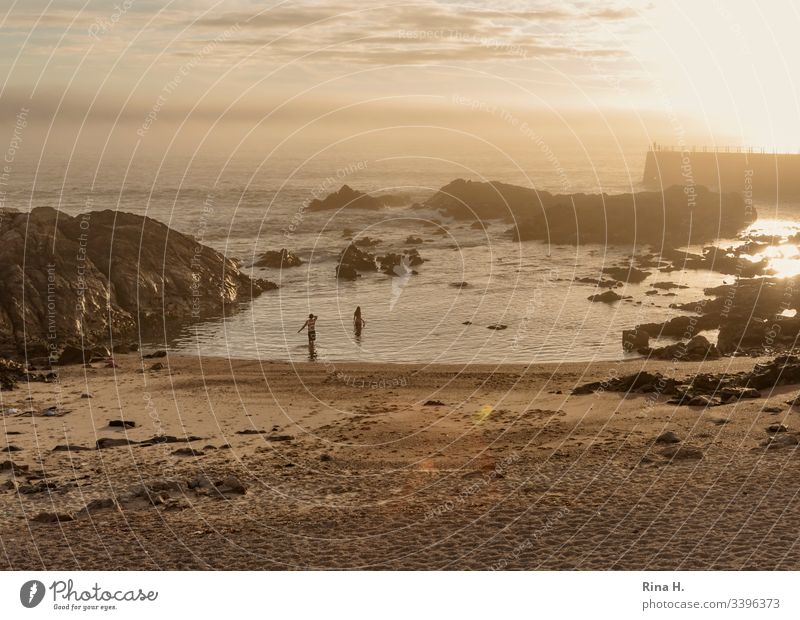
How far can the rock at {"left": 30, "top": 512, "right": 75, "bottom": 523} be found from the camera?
2159cm

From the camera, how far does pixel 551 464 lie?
84.2 feet

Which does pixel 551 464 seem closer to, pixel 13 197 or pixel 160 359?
pixel 160 359

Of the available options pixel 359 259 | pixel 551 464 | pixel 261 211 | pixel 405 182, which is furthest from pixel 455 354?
pixel 405 182

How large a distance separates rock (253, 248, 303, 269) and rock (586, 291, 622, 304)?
2828cm

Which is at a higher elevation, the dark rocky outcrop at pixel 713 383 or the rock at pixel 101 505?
the dark rocky outcrop at pixel 713 383

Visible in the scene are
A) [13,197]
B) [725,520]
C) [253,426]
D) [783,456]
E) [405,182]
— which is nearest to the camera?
[725,520]

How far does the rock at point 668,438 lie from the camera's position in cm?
2702

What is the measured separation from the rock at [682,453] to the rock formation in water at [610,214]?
220 ft

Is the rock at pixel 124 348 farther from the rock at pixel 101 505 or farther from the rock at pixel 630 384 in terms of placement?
the rock at pixel 630 384

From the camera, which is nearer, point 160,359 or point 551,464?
point 551,464

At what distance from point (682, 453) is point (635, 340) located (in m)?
19.7

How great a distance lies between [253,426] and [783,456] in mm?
17467

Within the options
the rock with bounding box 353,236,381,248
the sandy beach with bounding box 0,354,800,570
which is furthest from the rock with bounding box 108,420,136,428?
the rock with bounding box 353,236,381,248

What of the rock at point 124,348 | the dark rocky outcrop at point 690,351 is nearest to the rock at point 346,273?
the rock at point 124,348
